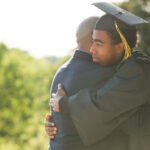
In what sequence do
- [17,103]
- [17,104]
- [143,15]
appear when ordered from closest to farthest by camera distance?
[143,15] → [17,103] → [17,104]

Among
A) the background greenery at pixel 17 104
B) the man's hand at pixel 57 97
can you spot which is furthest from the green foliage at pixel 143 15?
the man's hand at pixel 57 97

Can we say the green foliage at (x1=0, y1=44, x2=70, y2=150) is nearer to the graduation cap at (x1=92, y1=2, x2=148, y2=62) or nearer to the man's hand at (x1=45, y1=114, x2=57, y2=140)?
the man's hand at (x1=45, y1=114, x2=57, y2=140)

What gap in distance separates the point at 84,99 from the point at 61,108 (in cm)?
22

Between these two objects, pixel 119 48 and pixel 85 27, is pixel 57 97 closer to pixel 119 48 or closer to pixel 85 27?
pixel 119 48

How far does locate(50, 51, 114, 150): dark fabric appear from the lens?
2994 millimetres

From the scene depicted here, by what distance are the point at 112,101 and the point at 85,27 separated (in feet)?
2.90

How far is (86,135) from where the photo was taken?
293 cm

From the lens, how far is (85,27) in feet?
11.4

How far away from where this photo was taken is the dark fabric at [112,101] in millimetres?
2869

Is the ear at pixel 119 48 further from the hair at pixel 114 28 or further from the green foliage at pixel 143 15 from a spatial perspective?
the green foliage at pixel 143 15

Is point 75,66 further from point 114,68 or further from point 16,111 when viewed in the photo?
point 16,111

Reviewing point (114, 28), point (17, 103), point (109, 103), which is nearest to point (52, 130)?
point (109, 103)

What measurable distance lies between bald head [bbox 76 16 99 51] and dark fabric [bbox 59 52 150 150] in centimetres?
56

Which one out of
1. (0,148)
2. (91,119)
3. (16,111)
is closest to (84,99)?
(91,119)
